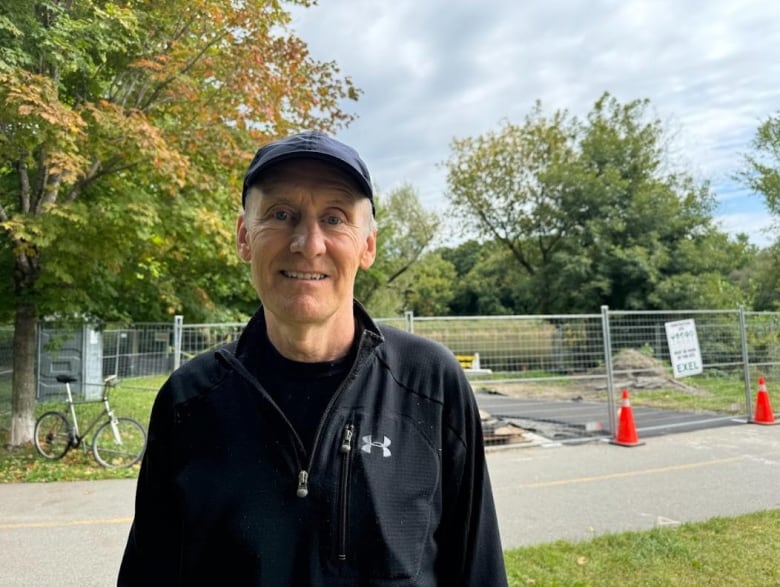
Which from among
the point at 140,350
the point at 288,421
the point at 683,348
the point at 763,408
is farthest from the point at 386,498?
the point at 763,408

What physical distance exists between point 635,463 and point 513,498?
2.39 meters

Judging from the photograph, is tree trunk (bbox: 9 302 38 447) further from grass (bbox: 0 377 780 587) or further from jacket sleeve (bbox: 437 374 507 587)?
jacket sleeve (bbox: 437 374 507 587)

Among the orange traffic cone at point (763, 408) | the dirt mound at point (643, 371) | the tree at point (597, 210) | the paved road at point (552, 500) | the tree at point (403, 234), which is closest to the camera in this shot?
the paved road at point (552, 500)

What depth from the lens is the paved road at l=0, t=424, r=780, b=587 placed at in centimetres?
485

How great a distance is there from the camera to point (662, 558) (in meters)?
4.34

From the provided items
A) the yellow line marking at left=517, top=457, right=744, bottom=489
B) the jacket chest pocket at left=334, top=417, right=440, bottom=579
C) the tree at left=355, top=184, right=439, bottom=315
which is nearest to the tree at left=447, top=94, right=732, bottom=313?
the tree at left=355, top=184, right=439, bottom=315

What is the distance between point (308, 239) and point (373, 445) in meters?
0.57

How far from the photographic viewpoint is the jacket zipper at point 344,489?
4.50ft

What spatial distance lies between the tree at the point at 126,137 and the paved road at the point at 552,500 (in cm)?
320

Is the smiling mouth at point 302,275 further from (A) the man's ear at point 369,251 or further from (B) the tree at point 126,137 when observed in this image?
(B) the tree at point 126,137

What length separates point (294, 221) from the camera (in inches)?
61.1

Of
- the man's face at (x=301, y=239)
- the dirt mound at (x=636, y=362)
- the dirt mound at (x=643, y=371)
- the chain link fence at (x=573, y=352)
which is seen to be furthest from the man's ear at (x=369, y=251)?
the dirt mound at (x=636, y=362)

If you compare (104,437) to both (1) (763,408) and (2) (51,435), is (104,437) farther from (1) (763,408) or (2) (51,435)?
(1) (763,408)

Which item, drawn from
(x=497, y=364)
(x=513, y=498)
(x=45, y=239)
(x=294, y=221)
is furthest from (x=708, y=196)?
(x=294, y=221)
